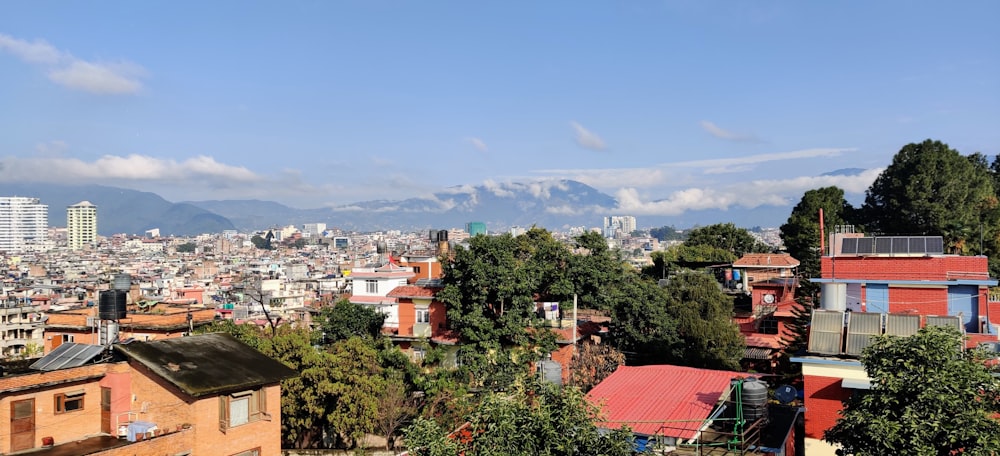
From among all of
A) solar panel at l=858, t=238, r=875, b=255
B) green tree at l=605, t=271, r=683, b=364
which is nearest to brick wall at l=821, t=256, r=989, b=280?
solar panel at l=858, t=238, r=875, b=255

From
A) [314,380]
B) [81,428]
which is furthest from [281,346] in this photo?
[81,428]

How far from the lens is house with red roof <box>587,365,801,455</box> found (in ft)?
43.9

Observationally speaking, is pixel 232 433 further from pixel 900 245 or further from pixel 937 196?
pixel 937 196

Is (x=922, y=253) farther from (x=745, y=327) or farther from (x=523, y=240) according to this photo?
(x=523, y=240)

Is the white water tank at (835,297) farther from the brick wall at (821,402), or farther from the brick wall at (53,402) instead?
the brick wall at (53,402)

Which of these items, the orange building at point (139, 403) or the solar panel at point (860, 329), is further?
the solar panel at point (860, 329)

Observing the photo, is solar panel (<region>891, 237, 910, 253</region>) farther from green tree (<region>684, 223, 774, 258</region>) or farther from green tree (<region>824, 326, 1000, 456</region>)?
green tree (<region>684, 223, 774, 258</region>)

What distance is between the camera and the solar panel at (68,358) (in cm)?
1427

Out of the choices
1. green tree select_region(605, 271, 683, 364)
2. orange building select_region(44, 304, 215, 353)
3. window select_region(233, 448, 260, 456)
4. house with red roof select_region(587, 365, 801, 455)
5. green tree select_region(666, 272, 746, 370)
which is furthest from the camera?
green tree select_region(605, 271, 683, 364)

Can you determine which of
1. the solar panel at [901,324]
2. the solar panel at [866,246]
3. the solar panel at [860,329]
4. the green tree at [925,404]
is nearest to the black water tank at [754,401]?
the solar panel at [860,329]

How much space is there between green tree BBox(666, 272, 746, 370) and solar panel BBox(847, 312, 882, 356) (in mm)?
15019

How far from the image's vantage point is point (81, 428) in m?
14.0

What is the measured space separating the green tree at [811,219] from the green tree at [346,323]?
88.7ft

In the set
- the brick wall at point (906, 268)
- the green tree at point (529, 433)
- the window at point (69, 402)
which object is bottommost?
the window at point (69, 402)
